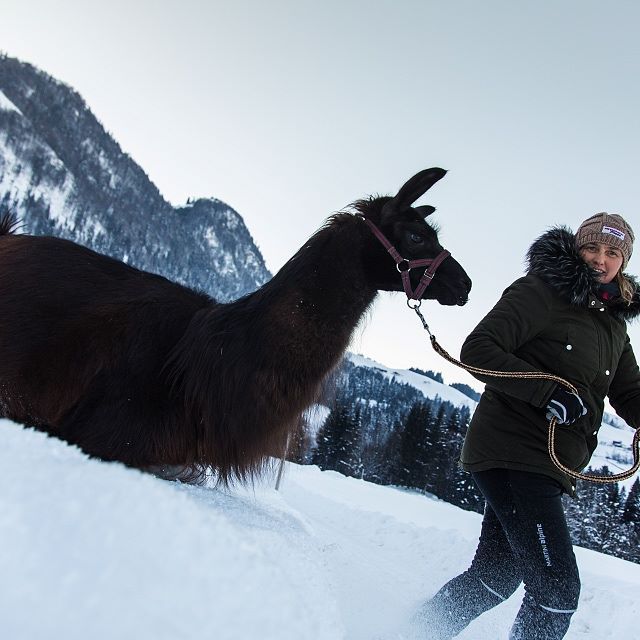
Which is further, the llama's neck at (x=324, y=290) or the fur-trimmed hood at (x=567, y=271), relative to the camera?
the llama's neck at (x=324, y=290)

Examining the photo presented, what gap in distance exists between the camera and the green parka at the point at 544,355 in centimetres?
249

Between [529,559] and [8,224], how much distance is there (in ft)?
14.1

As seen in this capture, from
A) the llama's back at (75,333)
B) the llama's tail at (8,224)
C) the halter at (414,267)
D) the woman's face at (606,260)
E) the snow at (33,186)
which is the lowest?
the llama's back at (75,333)

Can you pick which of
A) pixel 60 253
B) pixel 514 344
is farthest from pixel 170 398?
pixel 514 344

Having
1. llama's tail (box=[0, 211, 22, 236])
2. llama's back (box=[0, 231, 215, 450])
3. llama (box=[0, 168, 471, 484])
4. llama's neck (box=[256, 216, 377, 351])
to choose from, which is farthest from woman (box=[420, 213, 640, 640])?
llama's tail (box=[0, 211, 22, 236])

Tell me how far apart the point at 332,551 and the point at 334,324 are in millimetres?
2878

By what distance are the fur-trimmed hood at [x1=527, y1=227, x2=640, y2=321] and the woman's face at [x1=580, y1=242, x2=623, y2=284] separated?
0.11 meters

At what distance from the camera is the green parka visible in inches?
98.2

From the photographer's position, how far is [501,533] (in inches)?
112

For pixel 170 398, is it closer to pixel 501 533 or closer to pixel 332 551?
pixel 501 533

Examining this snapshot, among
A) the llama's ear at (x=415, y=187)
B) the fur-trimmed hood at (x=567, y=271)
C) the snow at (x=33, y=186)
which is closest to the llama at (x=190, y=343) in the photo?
the llama's ear at (x=415, y=187)

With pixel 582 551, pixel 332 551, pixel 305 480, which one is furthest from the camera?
pixel 305 480

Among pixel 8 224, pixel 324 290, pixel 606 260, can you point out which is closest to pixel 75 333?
pixel 324 290

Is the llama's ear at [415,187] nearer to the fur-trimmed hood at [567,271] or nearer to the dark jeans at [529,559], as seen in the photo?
the fur-trimmed hood at [567,271]
